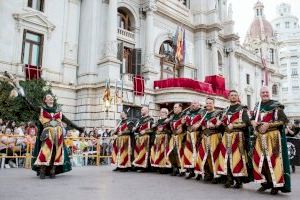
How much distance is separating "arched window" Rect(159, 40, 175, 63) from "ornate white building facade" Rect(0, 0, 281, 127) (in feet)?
0.29

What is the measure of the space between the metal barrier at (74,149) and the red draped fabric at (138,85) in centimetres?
719

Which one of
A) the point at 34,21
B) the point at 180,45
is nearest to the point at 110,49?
the point at 34,21

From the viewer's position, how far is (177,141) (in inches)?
368

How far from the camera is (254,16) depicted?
5903 cm

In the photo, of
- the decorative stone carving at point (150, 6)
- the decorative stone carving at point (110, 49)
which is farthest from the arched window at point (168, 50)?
the decorative stone carving at point (110, 49)

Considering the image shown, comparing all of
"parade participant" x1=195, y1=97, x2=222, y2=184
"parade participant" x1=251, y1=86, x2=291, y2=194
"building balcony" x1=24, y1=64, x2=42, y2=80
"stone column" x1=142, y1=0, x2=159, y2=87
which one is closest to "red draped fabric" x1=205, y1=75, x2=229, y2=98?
"stone column" x1=142, y1=0, x2=159, y2=87

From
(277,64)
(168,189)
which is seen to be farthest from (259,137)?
(277,64)

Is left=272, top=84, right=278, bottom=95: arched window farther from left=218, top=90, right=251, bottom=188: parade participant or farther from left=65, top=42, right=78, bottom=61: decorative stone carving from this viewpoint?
left=218, top=90, right=251, bottom=188: parade participant

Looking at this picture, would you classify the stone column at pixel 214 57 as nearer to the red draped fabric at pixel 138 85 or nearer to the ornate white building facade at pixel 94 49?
the ornate white building facade at pixel 94 49

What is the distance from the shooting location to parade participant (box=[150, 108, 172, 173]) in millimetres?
9859

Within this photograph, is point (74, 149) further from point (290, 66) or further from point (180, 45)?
point (290, 66)

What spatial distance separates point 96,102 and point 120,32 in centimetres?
629

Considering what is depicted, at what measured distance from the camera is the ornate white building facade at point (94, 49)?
764 inches

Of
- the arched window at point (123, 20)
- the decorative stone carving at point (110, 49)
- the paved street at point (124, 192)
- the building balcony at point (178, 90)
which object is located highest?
the arched window at point (123, 20)
